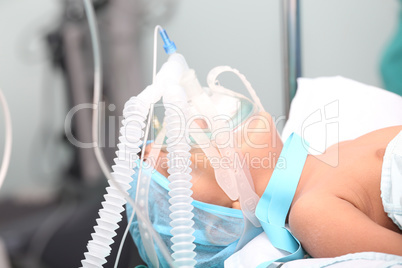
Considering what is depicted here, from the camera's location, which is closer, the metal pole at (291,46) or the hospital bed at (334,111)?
the hospital bed at (334,111)

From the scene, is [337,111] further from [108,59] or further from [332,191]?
[108,59]

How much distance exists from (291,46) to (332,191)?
2.76ft

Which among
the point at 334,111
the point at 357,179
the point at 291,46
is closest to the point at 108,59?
the point at 291,46

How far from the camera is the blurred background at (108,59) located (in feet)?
4.59

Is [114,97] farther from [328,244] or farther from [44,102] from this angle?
[328,244]

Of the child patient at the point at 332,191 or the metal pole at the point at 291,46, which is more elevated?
the metal pole at the point at 291,46

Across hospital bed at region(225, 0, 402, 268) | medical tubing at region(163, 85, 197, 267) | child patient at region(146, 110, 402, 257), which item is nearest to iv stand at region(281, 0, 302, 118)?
hospital bed at region(225, 0, 402, 268)

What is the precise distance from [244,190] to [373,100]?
0.56m

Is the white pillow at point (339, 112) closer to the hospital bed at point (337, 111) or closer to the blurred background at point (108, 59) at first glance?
the hospital bed at point (337, 111)

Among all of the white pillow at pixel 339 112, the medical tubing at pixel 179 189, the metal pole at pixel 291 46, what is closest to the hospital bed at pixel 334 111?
the white pillow at pixel 339 112

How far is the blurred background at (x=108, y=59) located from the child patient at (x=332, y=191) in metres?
0.53

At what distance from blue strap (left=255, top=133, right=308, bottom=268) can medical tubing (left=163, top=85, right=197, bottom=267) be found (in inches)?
5.9

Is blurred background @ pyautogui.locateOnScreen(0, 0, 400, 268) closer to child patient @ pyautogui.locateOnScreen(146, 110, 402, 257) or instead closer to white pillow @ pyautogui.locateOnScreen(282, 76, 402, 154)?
white pillow @ pyautogui.locateOnScreen(282, 76, 402, 154)

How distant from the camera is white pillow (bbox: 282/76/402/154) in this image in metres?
1.11
